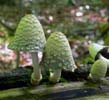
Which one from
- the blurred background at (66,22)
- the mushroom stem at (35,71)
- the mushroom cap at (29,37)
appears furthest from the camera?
the blurred background at (66,22)

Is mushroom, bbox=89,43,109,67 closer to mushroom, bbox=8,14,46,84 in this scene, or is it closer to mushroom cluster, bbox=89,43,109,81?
mushroom cluster, bbox=89,43,109,81

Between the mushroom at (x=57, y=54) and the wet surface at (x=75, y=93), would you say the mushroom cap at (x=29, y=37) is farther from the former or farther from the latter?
the wet surface at (x=75, y=93)

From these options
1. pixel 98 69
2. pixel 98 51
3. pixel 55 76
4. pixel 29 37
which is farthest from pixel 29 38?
pixel 98 51

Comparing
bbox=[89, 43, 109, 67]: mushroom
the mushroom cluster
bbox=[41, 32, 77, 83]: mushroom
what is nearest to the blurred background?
bbox=[89, 43, 109, 67]: mushroom

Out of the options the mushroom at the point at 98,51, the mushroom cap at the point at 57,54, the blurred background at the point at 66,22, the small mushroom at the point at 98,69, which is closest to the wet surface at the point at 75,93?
the small mushroom at the point at 98,69

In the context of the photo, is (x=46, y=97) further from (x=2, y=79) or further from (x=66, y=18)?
(x=66, y=18)

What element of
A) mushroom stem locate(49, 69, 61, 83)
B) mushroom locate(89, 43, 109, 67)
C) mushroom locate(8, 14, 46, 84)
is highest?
mushroom locate(8, 14, 46, 84)
